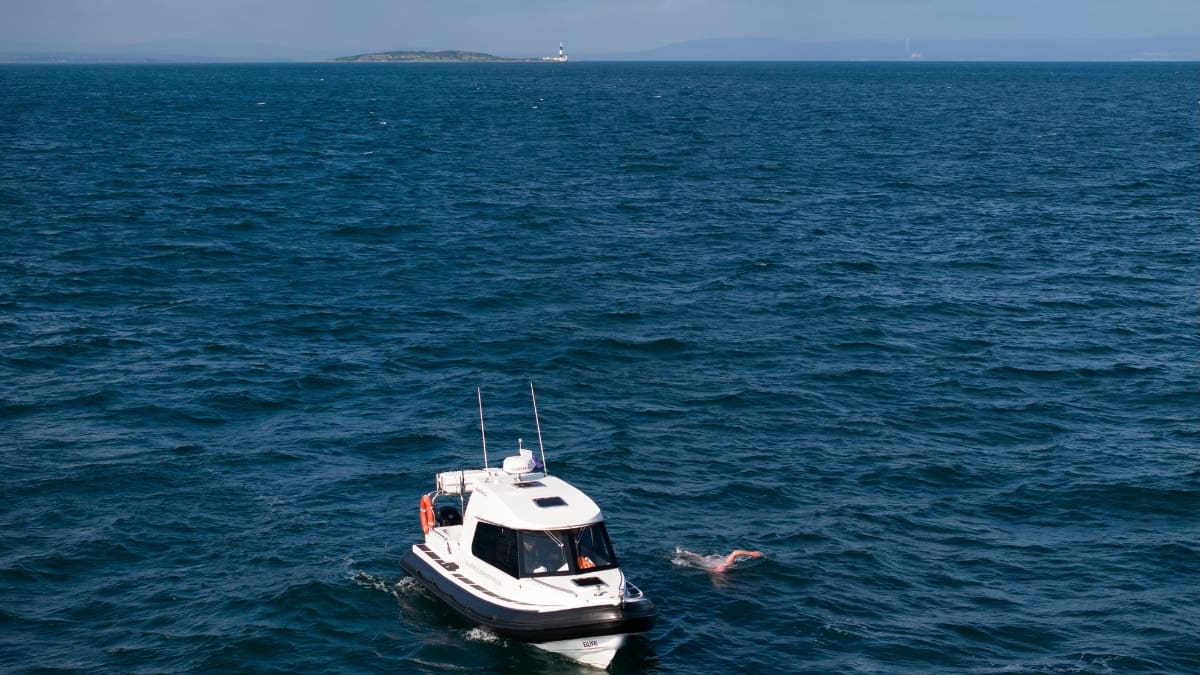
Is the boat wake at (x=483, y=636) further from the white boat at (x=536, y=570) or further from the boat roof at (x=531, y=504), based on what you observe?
the boat roof at (x=531, y=504)

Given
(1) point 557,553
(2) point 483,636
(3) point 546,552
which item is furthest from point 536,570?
(2) point 483,636

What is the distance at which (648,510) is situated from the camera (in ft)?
102

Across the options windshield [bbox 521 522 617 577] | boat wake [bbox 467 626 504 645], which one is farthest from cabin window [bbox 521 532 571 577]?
boat wake [bbox 467 626 504 645]

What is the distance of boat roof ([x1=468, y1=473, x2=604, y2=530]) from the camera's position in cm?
2350

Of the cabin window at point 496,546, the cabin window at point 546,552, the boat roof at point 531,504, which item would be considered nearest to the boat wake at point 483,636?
the cabin window at point 496,546

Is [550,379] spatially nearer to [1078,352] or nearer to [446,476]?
[446,476]

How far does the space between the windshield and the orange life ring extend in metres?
4.22

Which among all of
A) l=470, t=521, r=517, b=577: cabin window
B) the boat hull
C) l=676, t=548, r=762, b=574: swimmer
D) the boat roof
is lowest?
l=676, t=548, r=762, b=574: swimmer

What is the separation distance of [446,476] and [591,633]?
19.8 feet

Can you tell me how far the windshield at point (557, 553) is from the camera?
23.4 m

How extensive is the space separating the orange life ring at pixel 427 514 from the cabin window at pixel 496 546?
2.50m

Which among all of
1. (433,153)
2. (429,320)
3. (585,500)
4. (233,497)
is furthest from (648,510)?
(433,153)

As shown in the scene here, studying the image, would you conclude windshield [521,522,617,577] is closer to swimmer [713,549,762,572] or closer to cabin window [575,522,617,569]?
cabin window [575,522,617,569]

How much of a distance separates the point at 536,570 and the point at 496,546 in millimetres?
1213
